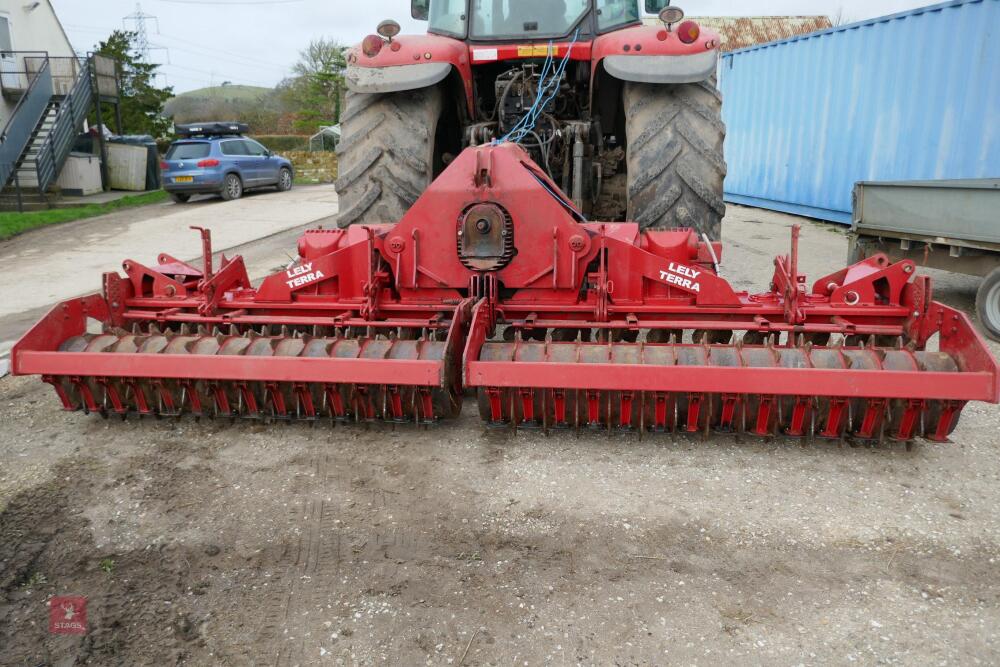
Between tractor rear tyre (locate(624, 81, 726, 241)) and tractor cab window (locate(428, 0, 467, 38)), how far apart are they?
62.2 inches

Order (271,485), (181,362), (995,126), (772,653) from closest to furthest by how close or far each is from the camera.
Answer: (772,653), (271,485), (181,362), (995,126)

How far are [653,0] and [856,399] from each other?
348 cm

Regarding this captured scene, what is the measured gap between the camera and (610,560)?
106 inches

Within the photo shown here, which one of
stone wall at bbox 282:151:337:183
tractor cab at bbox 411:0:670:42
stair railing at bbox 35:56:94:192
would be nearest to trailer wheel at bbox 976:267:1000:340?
tractor cab at bbox 411:0:670:42

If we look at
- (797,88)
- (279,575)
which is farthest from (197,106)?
(279,575)

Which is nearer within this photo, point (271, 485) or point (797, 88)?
point (271, 485)

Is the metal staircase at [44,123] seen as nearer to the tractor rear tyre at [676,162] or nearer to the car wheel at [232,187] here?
the car wheel at [232,187]

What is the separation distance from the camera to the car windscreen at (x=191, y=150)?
53.2ft

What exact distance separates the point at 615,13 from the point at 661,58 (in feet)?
3.39

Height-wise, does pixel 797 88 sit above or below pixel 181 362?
above

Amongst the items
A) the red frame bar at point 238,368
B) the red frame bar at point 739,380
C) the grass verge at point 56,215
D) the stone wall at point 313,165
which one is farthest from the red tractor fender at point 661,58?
the stone wall at point 313,165

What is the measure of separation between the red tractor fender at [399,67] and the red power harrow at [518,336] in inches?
39.9

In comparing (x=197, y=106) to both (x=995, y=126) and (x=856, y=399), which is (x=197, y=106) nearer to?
(x=995, y=126)

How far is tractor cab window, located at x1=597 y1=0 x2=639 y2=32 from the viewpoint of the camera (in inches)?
206
